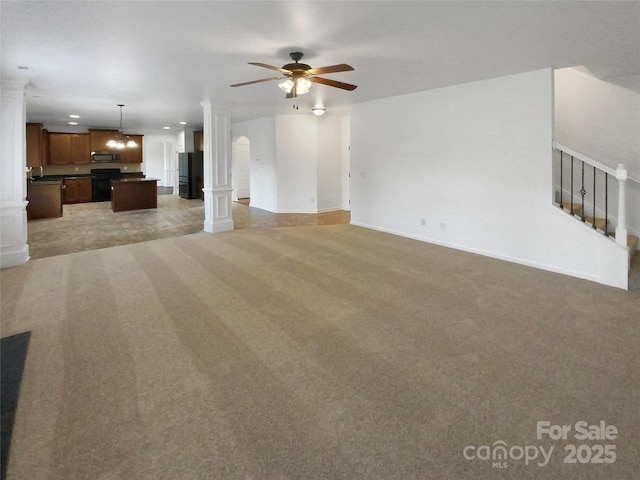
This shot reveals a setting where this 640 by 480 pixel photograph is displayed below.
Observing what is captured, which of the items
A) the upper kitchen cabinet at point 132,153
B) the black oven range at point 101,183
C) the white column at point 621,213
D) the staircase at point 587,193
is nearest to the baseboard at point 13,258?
the staircase at point 587,193

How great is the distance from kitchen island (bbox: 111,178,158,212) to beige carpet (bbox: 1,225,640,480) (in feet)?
19.7

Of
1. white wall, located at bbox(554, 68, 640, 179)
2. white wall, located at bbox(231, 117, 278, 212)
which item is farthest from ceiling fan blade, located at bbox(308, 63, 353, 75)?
white wall, located at bbox(231, 117, 278, 212)

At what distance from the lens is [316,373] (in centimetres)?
244

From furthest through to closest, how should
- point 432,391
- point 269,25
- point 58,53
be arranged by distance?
point 58,53 < point 269,25 < point 432,391

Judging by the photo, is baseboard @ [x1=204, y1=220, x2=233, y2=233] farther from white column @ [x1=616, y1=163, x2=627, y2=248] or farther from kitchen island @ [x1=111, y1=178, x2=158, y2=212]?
white column @ [x1=616, y1=163, x2=627, y2=248]

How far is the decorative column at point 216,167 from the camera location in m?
7.04

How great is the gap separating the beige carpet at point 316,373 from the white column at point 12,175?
0.84 meters

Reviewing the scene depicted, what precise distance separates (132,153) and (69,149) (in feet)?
6.09

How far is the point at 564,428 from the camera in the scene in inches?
76.6

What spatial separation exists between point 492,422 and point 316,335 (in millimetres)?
1398

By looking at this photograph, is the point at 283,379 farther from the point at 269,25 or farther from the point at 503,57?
the point at 503,57

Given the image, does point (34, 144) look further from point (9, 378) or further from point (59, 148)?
point (9, 378)

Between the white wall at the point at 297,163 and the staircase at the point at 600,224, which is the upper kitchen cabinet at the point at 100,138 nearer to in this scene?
the white wall at the point at 297,163

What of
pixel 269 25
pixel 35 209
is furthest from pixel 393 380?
pixel 35 209
